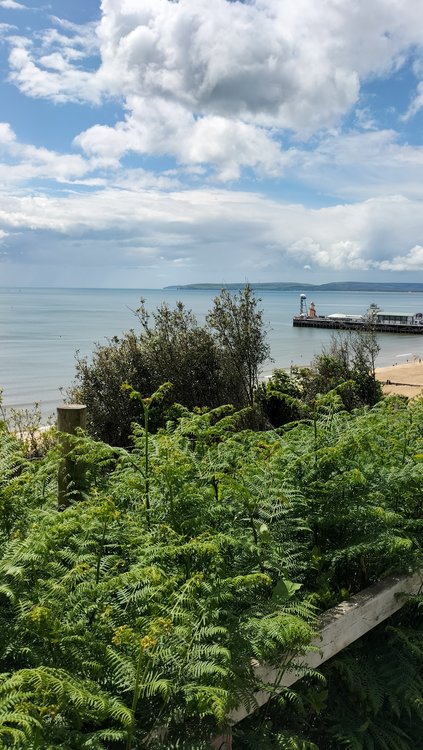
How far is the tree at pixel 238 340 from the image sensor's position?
14.6 metres

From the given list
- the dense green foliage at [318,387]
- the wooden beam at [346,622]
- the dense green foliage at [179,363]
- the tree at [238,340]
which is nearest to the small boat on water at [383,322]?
the dense green foliage at [318,387]

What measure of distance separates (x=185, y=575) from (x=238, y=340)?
40.4 feet

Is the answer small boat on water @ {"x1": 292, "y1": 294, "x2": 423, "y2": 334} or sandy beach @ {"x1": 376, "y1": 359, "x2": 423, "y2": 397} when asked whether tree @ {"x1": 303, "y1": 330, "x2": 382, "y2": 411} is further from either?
small boat on water @ {"x1": 292, "y1": 294, "x2": 423, "y2": 334}

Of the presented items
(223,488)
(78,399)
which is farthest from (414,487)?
(78,399)

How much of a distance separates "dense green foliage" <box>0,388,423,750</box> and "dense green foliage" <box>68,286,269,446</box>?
848cm

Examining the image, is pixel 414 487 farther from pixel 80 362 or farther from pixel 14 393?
pixel 14 393

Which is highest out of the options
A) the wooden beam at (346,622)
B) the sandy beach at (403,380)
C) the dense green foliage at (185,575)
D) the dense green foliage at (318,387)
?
the dense green foliage at (185,575)

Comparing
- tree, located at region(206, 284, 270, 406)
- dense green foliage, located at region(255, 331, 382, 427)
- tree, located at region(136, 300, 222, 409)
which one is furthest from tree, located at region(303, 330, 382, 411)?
tree, located at region(136, 300, 222, 409)

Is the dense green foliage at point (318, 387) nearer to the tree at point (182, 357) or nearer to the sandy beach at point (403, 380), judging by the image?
the tree at point (182, 357)

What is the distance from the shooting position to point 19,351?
51.2 m

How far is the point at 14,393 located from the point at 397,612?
2953 cm

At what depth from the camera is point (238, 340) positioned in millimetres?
14875

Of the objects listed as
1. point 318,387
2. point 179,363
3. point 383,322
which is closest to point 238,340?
point 179,363

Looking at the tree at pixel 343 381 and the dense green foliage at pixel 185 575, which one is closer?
the dense green foliage at pixel 185 575
